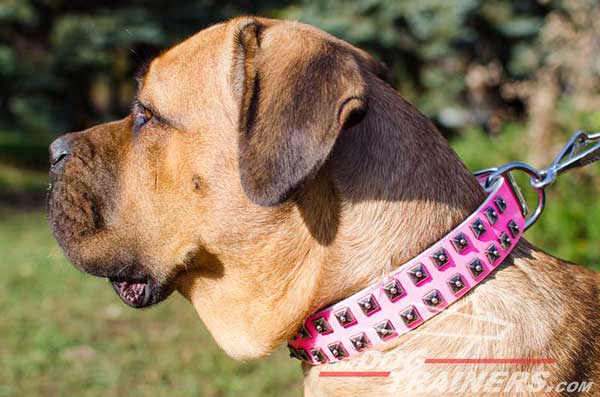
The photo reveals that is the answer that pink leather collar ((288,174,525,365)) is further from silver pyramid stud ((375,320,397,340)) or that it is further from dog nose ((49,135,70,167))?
dog nose ((49,135,70,167))

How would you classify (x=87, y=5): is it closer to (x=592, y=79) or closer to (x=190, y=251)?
(x=592, y=79)

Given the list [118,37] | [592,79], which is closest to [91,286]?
[118,37]

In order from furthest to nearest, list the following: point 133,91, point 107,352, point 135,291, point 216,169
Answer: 1. point 133,91
2. point 107,352
3. point 135,291
4. point 216,169

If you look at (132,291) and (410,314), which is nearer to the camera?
(410,314)

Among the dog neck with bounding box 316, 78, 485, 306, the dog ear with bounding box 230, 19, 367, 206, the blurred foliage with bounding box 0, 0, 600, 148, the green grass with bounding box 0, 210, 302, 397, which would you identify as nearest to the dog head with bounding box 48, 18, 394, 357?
the dog ear with bounding box 230, 19, 367, 206

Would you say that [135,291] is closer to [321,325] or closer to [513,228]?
[321,325]

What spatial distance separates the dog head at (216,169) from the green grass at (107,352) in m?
1.29

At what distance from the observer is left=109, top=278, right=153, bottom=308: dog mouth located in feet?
9.28

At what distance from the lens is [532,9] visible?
15578 mm

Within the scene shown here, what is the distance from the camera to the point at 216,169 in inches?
99.7

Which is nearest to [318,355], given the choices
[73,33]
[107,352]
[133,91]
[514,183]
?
[514,183]

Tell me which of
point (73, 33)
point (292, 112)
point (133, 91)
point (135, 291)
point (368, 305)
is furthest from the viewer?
point (73, 33)

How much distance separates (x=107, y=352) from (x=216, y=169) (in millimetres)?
3932

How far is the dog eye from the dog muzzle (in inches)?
42.3
